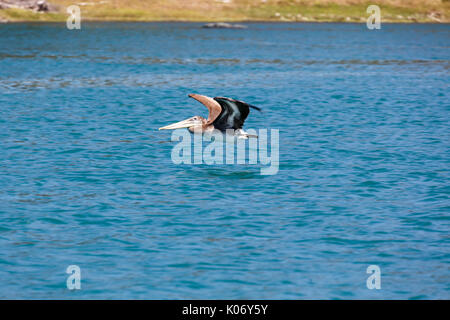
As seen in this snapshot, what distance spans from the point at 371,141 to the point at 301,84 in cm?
2314

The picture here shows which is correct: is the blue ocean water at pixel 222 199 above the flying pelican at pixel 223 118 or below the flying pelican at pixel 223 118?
below

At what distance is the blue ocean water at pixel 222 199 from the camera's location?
588 inches

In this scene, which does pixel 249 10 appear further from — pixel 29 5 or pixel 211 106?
pixel 211 106

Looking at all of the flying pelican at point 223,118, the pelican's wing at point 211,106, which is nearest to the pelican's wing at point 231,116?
the flying pelican at point 223,118

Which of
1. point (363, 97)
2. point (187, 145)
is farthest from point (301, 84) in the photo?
point (187, 145)

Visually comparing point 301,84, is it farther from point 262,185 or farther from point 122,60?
point 262,185

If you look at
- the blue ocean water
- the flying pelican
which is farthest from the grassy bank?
the flying pelican

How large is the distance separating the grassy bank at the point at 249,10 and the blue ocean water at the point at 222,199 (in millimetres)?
107467

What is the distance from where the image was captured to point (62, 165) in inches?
980

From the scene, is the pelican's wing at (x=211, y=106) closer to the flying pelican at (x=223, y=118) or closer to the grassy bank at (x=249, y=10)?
the flying pelican at (x=223, y=118)

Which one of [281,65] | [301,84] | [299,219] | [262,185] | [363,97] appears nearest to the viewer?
[299,219]

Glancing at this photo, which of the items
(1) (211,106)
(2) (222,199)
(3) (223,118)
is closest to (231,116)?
(3) (223,118)

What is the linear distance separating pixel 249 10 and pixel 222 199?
15212 cm

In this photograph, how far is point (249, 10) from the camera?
552ft
